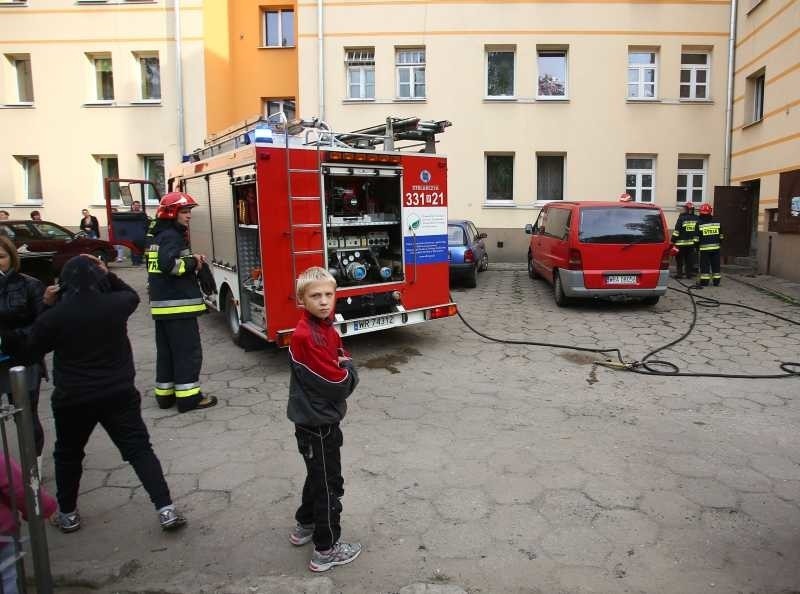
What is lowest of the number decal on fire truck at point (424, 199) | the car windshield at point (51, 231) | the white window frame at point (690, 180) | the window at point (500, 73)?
the car windshield at point (51, 231)

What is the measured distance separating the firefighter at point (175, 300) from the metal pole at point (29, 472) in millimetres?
2830

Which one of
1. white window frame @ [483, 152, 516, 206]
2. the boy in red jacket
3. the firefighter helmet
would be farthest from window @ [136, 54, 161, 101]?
the boy in red jacket

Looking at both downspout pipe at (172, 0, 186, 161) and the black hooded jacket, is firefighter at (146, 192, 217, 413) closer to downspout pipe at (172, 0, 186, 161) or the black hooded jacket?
the black hooded jacket

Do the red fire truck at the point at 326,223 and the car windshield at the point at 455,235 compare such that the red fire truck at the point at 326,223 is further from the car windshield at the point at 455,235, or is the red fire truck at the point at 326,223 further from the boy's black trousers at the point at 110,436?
the car windshield at the point at 455,235

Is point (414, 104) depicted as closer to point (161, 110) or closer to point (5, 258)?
point (161, 110)

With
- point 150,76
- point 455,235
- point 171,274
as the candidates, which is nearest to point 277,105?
point 150,76

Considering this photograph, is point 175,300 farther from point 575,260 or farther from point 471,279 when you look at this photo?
point 471,279

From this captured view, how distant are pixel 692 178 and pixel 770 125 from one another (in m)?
3.35

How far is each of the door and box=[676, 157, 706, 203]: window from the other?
1859 mm

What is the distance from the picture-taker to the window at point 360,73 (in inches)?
708

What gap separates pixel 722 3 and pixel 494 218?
29.2ft

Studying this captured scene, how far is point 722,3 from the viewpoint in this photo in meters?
16.8

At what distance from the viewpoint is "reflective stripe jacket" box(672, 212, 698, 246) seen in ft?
43.8

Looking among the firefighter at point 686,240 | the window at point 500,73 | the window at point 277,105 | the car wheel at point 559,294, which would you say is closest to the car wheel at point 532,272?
the car wheel at point 559,294
